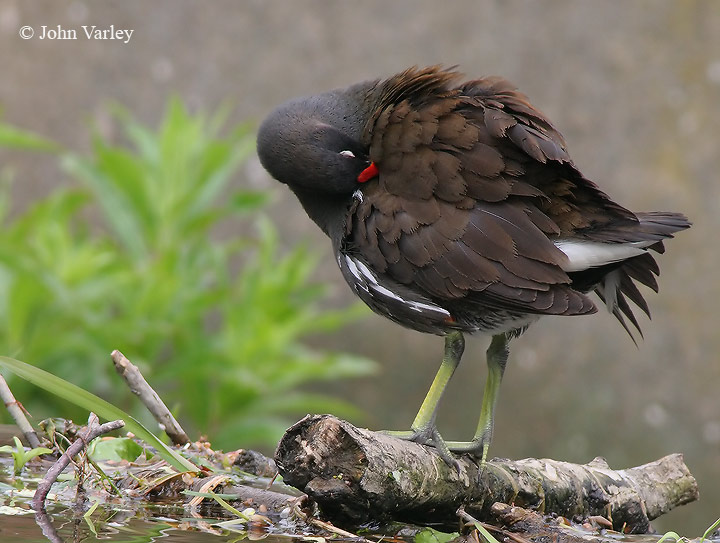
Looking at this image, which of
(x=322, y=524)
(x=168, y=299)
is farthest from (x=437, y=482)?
(x=168, y=299)

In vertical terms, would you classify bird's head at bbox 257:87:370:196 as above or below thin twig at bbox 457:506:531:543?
above

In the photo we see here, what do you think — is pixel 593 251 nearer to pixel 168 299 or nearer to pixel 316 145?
pixel 316 145

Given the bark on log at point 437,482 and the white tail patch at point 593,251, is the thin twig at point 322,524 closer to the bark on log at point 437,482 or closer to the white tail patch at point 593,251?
the bark on log at point 437,482

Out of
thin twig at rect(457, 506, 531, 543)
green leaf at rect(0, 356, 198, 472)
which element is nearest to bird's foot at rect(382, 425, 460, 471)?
thin twig at rect(457, 506, 531, 543)

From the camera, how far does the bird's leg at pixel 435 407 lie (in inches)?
102

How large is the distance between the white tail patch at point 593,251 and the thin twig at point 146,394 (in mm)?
1177

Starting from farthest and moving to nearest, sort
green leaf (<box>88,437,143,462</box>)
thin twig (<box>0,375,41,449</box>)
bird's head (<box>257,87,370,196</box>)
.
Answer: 1. bird's head (<box>257,87,370,196</box>)
2. green leaf (<box>88,437,143,462</box>)
3. thin twig (<box>0,375,41,449</box>)

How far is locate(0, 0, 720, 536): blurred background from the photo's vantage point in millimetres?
5355

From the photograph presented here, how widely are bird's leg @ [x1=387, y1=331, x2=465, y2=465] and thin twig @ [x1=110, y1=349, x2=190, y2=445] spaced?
0.63 metres

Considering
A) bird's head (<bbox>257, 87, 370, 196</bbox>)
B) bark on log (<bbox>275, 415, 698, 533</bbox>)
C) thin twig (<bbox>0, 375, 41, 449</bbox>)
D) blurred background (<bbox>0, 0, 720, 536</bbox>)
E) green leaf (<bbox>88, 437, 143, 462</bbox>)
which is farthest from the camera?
blurred background (<bbox>0, 0, 720, 536</bbox>)

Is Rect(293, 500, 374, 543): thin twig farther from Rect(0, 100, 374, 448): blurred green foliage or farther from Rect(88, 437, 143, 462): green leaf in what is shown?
Rect(0, 100, 374, 448): blurred green foliage

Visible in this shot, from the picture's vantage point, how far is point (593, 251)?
8.66 ft

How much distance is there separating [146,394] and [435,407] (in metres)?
0.79

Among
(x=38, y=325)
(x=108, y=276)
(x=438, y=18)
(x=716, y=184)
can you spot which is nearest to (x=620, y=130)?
(x=716, y=184)
